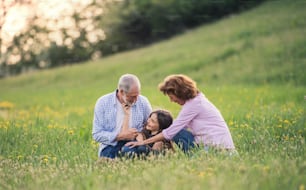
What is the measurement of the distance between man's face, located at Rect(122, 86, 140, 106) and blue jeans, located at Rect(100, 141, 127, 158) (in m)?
0.55

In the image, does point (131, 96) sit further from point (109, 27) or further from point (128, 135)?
point (109, 27)

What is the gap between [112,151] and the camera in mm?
7539

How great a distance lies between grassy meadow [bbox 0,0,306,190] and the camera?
A: 5.12 meters

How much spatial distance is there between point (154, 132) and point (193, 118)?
647 millimetres

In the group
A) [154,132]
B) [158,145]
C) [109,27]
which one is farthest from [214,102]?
[109,27]

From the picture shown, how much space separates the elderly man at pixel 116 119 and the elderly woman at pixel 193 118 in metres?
0.38

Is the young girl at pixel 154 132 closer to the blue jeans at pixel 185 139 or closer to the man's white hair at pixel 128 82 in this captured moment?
the blue jeans at pixel 185 139

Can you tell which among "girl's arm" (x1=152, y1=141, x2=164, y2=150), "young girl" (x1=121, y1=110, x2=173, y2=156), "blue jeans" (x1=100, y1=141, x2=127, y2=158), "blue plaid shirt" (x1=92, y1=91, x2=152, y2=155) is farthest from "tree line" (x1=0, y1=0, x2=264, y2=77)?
"girl's arm" (x1=152, y1=141, x2=164, y2=150)

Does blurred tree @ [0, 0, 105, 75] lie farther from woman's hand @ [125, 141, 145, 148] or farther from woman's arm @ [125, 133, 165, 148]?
woman's arm @ [125, 133, 165, 148]

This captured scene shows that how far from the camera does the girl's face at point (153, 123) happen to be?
7.45 meters

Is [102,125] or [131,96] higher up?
[131,96]

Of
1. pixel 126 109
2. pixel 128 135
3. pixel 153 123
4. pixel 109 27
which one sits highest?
pixel 109 27

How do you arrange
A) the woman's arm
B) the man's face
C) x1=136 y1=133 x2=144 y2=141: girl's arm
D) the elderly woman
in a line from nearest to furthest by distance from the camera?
1. the elderly woman
2. the woman's arm
3. the man's face
4. x1=136 y1=133 x2=144 y2=141: girl's arm

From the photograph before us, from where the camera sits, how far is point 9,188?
521 cm
